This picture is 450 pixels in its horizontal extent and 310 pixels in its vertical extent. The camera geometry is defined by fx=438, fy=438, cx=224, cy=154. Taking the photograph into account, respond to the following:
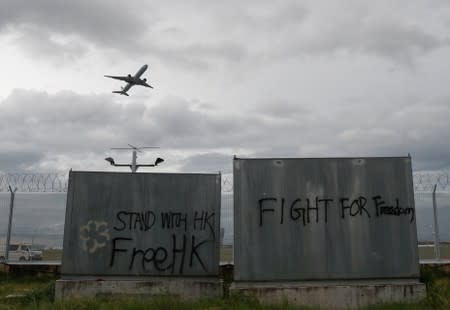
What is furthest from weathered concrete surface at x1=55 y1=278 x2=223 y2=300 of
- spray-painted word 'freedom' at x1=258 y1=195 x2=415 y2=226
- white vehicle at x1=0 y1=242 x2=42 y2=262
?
white vehicle at x1=0 y1=242 x2=42 y2=262

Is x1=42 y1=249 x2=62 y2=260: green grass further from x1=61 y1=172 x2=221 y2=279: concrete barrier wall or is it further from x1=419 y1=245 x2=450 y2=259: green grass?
x1=419 y1=245 x2=450 y2=259: green grass

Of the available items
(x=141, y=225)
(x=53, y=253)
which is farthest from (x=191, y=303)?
(x=53, y=253)

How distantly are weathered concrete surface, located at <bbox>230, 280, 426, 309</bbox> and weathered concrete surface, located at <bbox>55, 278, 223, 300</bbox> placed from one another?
0.69 m

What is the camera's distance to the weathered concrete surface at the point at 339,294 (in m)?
6.57

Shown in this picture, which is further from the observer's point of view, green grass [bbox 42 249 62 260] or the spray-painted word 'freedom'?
green grass [bbox 42 249 62 260]

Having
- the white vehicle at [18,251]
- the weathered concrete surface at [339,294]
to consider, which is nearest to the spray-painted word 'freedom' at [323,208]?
the weathered concrete surface at [339,294]

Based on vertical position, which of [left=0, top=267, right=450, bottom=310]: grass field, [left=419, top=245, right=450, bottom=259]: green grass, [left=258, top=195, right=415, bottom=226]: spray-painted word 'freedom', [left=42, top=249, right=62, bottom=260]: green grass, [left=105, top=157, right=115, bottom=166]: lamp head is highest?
[left=105, top=157, right=115, bottom=166]: lamp head

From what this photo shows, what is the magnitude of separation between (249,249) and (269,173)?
1.24m

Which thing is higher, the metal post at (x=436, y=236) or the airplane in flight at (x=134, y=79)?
the airplane in flight at (x=134, y=79)

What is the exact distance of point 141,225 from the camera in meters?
7.58

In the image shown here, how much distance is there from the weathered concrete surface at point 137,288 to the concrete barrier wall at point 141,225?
0.18 meters

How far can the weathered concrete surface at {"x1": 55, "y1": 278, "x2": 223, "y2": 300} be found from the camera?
7.15 meters

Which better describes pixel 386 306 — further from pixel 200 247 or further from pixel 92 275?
pixel 92 275

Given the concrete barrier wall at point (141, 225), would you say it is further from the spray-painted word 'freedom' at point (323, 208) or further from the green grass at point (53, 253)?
the green grass at point (53, 253)
